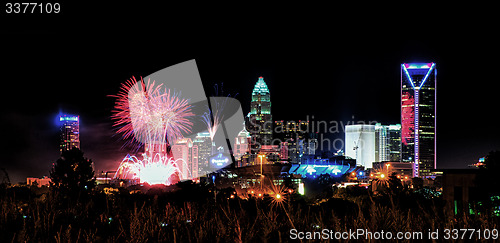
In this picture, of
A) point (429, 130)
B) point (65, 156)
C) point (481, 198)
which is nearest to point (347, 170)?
point (429, 130)

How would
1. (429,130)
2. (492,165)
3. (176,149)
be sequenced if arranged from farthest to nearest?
1. (176,149)
2. (429,130)
3. (492,165)

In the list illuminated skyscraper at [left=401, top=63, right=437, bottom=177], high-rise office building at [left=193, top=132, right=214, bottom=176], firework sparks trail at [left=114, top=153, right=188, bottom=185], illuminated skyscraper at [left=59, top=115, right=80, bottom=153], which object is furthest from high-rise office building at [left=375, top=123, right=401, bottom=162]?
firework sparks trail at [left=114, top=153, right=188, bottom=185]

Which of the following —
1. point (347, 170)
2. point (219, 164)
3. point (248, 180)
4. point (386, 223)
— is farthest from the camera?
point (219, 164)

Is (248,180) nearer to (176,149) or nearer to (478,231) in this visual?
(478,231)

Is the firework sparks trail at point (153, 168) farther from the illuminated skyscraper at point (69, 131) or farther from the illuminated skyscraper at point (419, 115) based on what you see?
the illuminated skyscraper at point (419, 115)

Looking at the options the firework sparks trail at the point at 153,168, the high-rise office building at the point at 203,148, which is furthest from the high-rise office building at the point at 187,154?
the firework sparks trail at the point at 153,168

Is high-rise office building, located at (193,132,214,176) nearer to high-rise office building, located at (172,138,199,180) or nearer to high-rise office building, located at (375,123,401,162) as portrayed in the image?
high-rise office building, located at (172,138,199,180)

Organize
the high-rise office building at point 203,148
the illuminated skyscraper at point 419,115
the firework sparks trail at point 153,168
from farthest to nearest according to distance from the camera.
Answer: the high-rise office building at point 203,148 → the illuminated skyscraper at point 419,115 → the firework sparks trail at point 153,168
